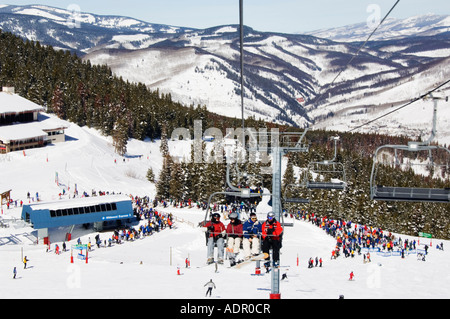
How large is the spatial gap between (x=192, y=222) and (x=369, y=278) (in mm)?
17496

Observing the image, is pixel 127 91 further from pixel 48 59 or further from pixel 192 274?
pixel 192 274

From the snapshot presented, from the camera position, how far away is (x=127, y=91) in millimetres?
104000

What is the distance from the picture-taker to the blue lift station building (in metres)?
36.8

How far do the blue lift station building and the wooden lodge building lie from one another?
29.0 metres

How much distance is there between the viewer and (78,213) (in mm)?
38969

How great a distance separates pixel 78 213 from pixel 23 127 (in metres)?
36.8

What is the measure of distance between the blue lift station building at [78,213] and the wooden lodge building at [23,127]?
29.0 metres

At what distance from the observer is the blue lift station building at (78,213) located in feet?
121

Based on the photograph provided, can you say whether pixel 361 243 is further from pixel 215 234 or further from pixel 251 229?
pixel 215 234

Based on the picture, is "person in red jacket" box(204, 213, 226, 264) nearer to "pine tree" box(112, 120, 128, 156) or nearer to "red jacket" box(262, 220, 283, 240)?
"red jacket" box(262, 220, 283, 240)

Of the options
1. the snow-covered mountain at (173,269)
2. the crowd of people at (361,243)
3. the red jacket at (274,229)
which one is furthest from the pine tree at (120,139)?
the red jacket at (274,229)

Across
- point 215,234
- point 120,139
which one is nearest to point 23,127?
point 120,139

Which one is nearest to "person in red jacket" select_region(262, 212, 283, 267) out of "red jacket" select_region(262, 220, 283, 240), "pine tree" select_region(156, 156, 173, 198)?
"red jacket" select_region(262, 220, 283, 240)
